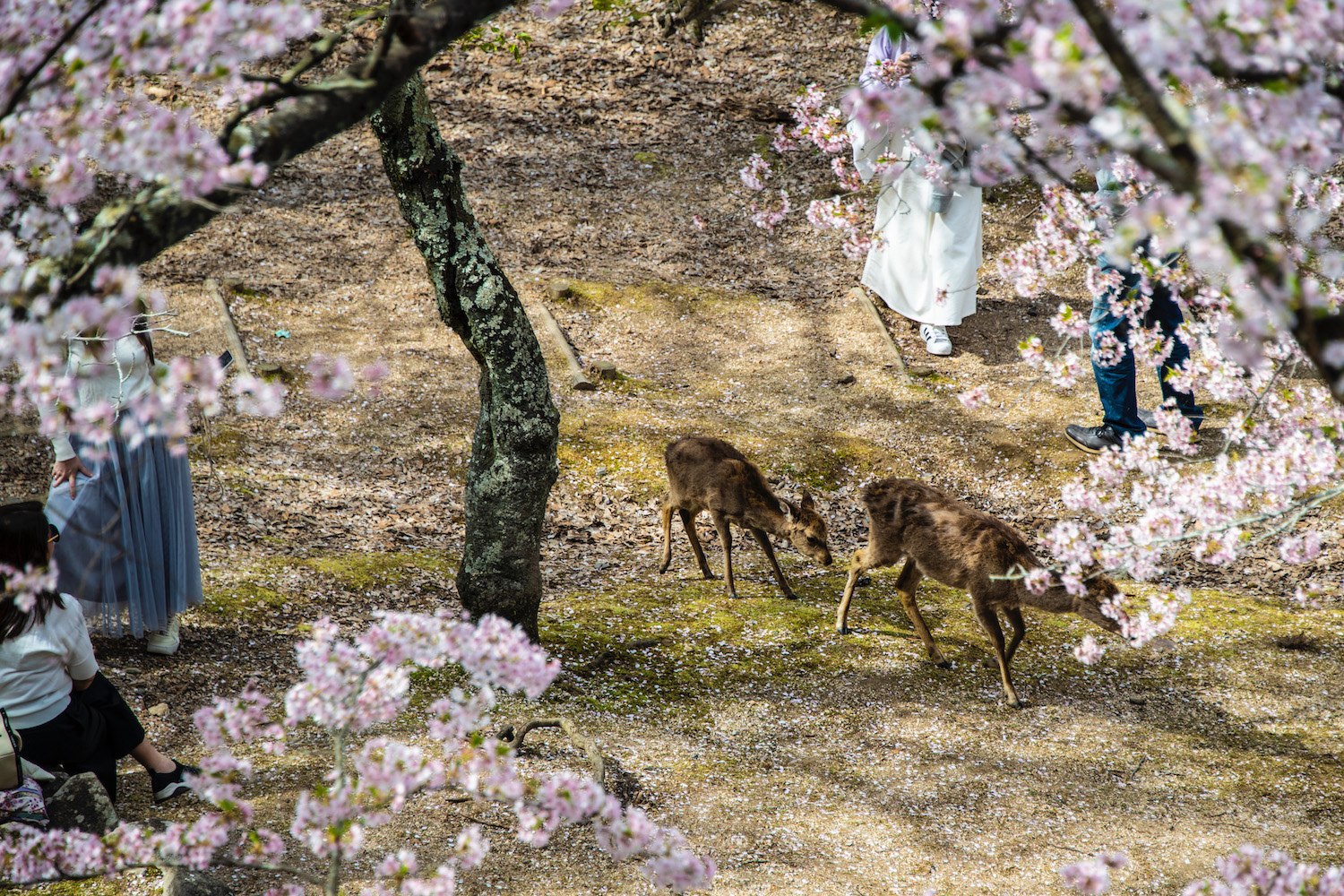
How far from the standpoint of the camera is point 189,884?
11.3 ft

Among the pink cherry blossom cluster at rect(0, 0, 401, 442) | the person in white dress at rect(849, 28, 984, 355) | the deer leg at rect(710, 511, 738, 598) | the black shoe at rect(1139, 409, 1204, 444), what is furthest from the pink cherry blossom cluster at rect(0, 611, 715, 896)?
the person in white dress at rect(849, 28, 984, 355)

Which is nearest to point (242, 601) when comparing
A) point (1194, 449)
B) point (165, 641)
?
point (165, 641)

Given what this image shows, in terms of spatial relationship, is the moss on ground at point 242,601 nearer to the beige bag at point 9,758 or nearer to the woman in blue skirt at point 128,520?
the woman in blue skirt at point 128,520

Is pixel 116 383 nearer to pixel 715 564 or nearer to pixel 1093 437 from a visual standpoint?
pixel 715 564

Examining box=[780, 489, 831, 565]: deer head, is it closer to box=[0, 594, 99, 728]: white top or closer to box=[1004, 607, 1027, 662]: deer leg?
box=[1004, 607, 1027, 662]: deer leg

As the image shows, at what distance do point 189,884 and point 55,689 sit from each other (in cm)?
124

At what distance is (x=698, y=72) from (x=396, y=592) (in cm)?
1198

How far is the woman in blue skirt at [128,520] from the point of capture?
202 inches

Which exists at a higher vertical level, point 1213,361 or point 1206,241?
point 1206,241

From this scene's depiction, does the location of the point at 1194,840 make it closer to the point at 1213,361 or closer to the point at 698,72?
the point at 1213,361

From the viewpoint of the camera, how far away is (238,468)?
25.6 feet

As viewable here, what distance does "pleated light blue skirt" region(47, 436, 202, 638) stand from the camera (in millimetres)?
5172

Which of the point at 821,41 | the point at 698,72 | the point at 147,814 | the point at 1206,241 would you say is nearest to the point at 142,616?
the point at 147,814

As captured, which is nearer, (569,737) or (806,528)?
(569,737)
